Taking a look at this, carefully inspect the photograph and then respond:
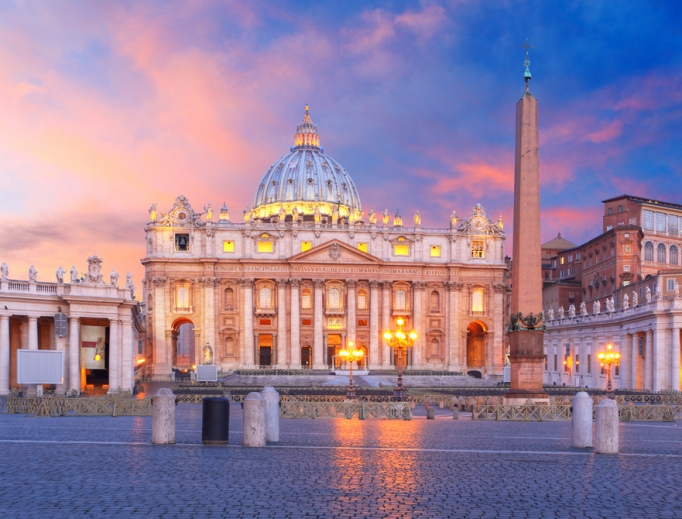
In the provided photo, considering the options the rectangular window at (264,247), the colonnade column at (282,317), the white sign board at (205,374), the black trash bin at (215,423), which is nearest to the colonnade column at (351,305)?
the colonnade column at (282,317)

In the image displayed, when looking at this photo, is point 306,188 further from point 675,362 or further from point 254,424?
point 254,424

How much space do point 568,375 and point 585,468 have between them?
64985mm

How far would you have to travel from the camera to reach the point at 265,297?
9931cm

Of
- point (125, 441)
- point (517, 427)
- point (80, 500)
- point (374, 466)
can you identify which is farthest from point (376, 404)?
point (80, 500)

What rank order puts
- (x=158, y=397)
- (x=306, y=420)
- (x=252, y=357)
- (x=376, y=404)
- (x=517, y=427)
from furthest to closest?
(x=252, y=357) < (x=376, y=404) < (x=306, y=420) < (x=517, y=427) < (x=158, y=397)

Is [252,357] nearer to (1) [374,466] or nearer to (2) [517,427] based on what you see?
(2) [517,427]

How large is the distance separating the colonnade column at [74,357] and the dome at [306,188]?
288 feet

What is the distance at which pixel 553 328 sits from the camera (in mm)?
84625

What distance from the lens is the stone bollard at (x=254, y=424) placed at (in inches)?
731

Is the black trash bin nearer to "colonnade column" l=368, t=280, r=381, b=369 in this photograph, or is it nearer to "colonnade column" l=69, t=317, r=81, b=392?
"colonnade column" l=69, t=317, r=81, b=392

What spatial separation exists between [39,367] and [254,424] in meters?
23.5

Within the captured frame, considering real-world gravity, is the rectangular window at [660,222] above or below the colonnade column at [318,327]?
above

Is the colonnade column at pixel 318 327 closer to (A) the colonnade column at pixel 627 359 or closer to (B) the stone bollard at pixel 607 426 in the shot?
(A) the colonnade column at pixel 627 359

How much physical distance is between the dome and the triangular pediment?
35.3 m
